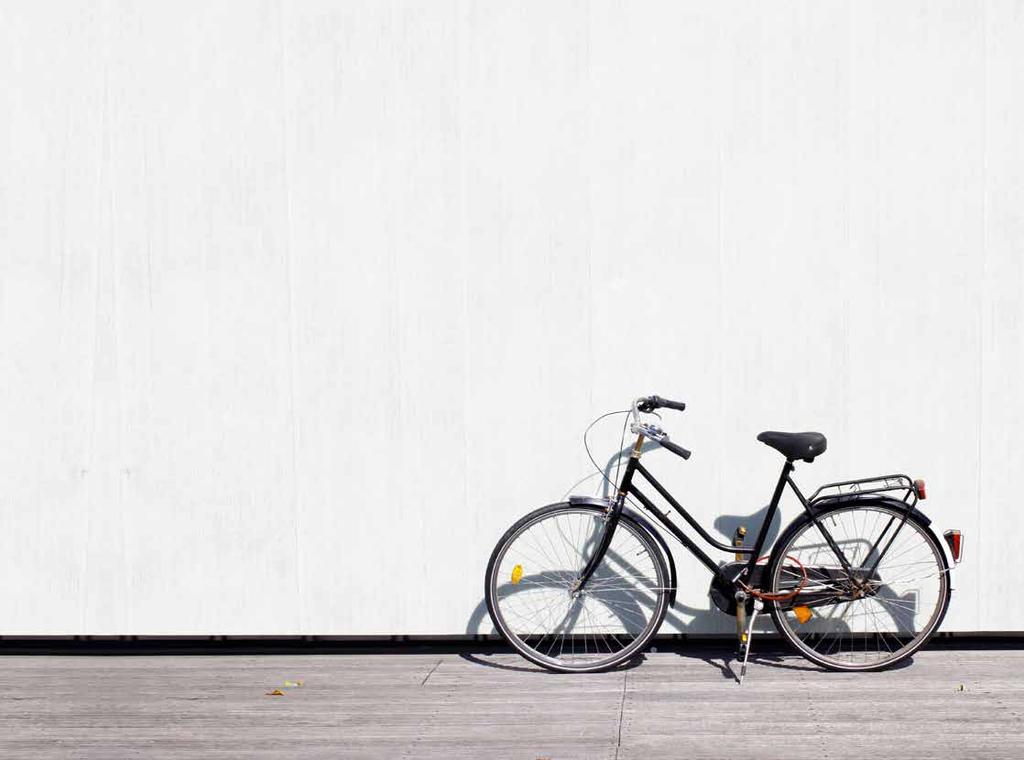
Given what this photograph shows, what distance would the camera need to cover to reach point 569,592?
14.9 ft

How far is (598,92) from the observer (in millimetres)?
4539

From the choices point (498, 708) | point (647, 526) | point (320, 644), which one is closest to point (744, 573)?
point (647, 526)

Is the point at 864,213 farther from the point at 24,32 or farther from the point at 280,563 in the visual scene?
the point at 24,32

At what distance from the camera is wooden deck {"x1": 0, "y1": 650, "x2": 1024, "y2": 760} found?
11.5ft

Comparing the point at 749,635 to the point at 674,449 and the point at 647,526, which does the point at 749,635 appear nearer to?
the point at 647,526

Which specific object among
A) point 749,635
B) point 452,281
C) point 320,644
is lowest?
point 320,644

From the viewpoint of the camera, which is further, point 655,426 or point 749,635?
point 655,426

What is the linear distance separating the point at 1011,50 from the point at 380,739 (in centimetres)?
339

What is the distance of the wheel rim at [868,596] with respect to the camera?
4363 mm

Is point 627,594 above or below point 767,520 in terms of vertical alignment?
below

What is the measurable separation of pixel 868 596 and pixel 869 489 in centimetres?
41

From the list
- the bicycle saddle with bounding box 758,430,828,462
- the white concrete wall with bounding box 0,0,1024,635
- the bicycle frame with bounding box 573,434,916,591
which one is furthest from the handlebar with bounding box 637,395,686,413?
the bicycle saddle with bounding box 758,430,828,462

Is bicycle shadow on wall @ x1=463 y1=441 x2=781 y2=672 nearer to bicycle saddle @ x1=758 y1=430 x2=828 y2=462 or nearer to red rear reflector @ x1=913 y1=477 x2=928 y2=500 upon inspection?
bicycle saddle @ x1=758 y1=430 x2=828 y2=462

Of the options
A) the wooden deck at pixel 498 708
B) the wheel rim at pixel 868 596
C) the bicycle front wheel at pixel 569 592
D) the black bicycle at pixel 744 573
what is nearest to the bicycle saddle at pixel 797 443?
the black bicycle at pixel 744 573
